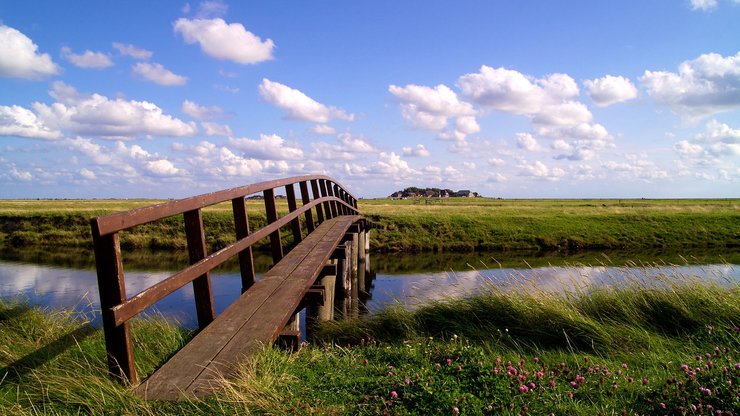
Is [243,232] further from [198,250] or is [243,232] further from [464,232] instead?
[464,232]

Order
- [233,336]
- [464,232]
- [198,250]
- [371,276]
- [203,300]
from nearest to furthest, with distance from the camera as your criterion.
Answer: [233,336]
[198,250]
[203,300]
[371,276]
[464,232]

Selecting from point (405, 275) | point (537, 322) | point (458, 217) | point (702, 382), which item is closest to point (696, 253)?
point (458, 217)

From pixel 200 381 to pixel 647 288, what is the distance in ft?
20.3

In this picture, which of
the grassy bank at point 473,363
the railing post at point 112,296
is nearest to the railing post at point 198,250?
the grassy bank at point 473,363

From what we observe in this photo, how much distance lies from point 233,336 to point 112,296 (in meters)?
1.38

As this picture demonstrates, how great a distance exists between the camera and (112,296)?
3.36m

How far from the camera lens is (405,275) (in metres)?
20.0

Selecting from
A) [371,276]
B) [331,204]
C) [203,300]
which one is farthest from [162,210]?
[371,276]

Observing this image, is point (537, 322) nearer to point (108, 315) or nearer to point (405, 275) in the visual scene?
point (108, 315)

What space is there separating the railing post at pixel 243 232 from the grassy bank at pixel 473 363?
3.70ft

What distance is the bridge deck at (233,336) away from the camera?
3504mm

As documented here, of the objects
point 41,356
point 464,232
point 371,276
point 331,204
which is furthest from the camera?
point 464,232

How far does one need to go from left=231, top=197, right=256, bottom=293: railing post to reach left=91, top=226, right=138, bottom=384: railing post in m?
2.33

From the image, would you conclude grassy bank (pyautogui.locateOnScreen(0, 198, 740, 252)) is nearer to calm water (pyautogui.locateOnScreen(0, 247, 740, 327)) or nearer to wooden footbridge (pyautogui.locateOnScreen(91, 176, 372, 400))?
calm water (pyautogui.locateOnScreen(0, 247, 740, 327))
